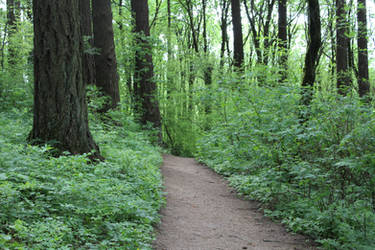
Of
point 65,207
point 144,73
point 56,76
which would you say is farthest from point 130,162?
point 144,73

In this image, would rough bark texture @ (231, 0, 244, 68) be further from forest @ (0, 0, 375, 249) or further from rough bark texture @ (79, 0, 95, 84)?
rough bark texture @ (79, 0, 95, 84)

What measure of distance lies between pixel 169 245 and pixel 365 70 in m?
12.4

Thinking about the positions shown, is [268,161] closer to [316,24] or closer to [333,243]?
[333,243]

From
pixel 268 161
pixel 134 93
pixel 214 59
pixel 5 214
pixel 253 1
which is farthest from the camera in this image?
pixel 253 1

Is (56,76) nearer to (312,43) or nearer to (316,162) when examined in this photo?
(316,162)

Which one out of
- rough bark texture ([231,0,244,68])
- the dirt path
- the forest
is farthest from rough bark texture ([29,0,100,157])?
rough bark texture ([231,0,244,68])

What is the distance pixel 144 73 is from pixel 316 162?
33.0 feet

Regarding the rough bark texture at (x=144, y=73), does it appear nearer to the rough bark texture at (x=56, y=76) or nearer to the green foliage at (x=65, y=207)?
the rough bark texture at (x=56, y=76)

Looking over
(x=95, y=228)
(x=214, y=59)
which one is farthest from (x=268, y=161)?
(x=214, y=59)

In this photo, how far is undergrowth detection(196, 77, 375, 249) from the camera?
4.08 m

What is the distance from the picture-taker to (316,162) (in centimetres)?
502

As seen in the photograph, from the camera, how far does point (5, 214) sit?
2844mm

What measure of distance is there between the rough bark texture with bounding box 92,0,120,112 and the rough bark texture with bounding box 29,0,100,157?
5.52 meters

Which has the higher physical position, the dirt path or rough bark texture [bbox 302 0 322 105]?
rough bark texture [bbox 302 0 322 105]
